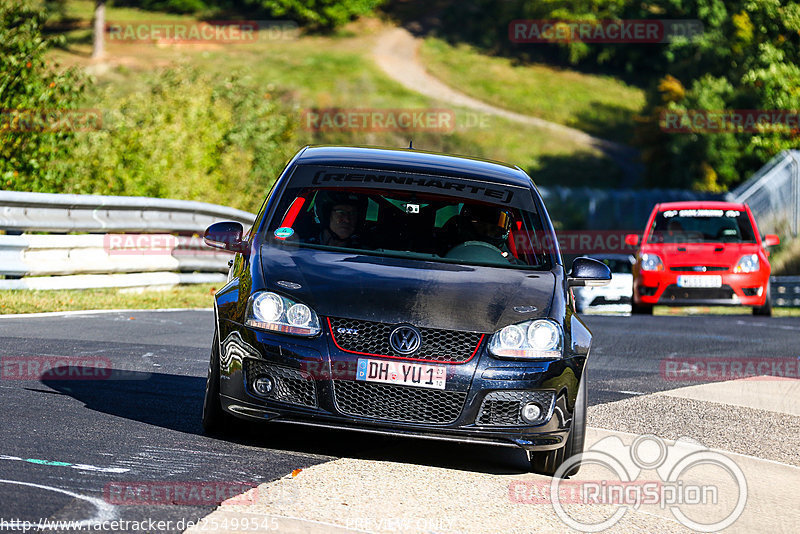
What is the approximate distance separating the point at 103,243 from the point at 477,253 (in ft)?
26.5

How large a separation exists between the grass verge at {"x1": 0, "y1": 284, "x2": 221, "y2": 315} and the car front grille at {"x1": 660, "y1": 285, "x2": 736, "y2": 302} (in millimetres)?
6825

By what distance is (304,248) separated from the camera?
22.6ft

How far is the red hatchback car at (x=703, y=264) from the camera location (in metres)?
18.3

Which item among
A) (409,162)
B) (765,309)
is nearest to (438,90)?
(765,309)

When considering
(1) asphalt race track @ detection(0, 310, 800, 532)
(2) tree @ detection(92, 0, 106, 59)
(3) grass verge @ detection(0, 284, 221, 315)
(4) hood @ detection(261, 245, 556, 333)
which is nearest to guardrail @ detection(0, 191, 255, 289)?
(3) grass verge @ detection(0, 284, 221, 315)

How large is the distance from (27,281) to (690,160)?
43.8 m

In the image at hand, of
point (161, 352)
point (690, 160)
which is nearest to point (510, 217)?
point (161, 352)

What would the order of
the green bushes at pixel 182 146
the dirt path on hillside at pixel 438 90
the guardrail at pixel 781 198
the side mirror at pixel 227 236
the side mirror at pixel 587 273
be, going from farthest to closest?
the dirt path on hillside at pixel 438 90 < the guardrail at pixel 781 198 < the green bushes at pixel 182 146 < the side mirror at pixel 587 273 < the side mirror at pixel 227 236

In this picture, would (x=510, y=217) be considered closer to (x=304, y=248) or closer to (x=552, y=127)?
(x=304, y=248)

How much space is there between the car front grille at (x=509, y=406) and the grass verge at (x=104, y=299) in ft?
23.5

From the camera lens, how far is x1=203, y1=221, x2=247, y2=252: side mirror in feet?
23.1

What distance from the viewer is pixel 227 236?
7090 mm

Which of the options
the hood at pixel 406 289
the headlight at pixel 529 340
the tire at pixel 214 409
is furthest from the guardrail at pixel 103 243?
the headlight at pixel 529 340

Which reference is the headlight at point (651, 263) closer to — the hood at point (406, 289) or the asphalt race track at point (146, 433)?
the asphalt race track at point (146, 433)
